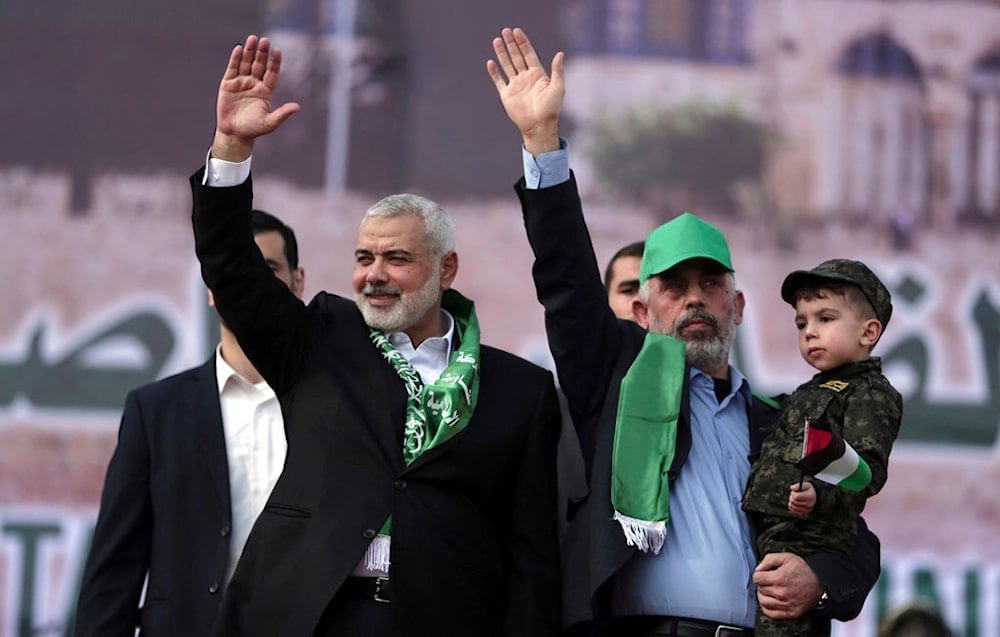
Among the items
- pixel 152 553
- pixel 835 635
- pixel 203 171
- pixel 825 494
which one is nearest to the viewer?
pixel 825 494

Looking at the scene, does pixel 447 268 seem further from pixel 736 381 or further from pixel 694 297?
pixel 736 381

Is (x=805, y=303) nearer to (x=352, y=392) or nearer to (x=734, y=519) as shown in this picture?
(x=734, y=519)

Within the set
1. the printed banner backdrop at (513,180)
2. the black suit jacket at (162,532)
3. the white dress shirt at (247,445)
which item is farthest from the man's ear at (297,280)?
the printed banner backdrop at (513,180)

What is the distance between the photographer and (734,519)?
325 cm

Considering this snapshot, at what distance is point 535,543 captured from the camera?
3.28m

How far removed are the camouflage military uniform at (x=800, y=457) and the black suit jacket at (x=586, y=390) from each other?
0.08 metres

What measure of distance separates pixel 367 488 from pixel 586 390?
20.3 inches

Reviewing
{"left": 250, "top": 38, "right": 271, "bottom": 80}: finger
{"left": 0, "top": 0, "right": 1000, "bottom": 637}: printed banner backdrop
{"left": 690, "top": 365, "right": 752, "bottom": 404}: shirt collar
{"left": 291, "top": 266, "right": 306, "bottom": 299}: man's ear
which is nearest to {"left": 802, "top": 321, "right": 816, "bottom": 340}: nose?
{"left": 690, "top": 365, "right": 752, "bottom": 404}: shirt collar

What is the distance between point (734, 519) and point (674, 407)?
254mm

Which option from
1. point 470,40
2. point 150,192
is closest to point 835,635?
point 470,40

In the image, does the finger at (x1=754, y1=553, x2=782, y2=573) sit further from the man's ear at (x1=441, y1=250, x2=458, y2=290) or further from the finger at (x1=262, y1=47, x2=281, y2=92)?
the finger at (x1=262, y1=47, x2=281, y2=92)

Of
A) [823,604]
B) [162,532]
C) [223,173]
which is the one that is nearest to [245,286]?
[223,173]

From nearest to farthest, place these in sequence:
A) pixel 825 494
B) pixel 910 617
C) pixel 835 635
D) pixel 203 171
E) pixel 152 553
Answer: pixel 825 494 < pixel 203 171 < pixel 152 553 < pixel 910 617 < pixel 835 635

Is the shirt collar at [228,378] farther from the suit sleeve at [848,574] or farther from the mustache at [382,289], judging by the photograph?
the suit sleeve at [848,574]
